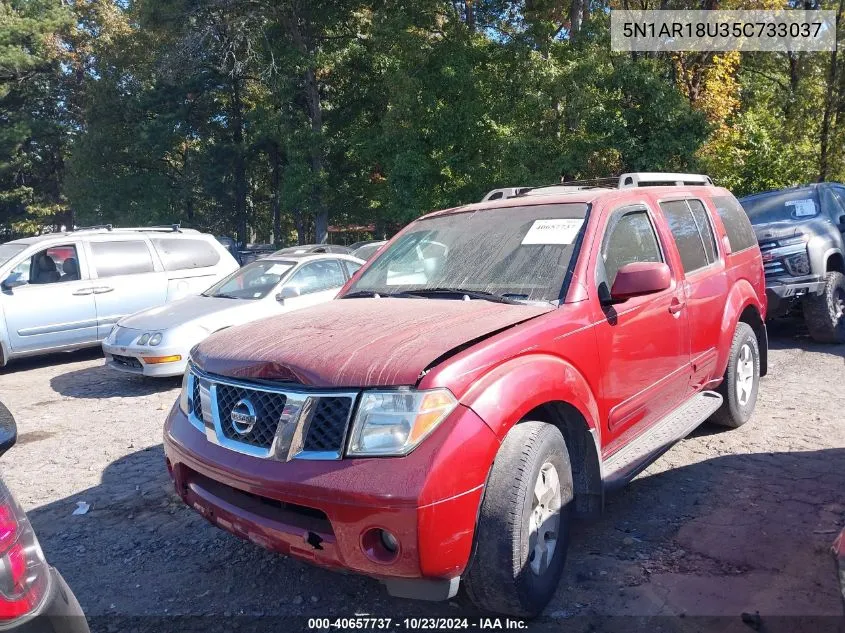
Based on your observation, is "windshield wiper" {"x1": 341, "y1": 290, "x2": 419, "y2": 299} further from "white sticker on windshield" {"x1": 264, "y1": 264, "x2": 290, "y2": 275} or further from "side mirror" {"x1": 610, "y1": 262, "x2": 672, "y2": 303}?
"white sticker on windshield" {"x1": 264, "y1": 264, "x2": 290, "y2": 275}

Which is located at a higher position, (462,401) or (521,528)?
(462,401)

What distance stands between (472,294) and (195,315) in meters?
4.84

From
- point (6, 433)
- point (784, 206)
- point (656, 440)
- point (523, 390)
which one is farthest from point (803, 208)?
point (6, 433)

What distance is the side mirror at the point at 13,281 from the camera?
8146 millimetres

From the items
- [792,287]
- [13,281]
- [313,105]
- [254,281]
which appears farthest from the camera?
[313,105]

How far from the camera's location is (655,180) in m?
4.72

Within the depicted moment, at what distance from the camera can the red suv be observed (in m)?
2.38

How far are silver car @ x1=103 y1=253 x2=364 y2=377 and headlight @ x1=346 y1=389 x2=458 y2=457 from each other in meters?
4.54

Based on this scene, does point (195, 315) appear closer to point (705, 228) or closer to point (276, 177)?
point (705, 228)

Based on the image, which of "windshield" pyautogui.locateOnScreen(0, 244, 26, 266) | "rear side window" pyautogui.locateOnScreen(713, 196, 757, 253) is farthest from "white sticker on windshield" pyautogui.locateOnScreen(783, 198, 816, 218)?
"windshield" pyautogui.locateOnScreen(0, 244, 26, 266)

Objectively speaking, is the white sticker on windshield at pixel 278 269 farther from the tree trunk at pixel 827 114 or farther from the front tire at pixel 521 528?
the tree trunk at pixel 827 114

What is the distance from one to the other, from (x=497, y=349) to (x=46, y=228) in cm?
4070

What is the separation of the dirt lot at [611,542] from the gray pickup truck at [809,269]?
251 centimetres

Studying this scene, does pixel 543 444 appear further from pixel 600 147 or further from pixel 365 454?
pixel 600 147
